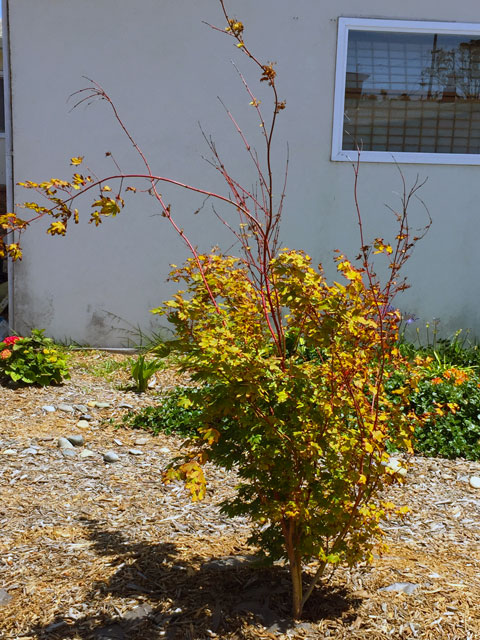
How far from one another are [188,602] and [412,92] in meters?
5.74

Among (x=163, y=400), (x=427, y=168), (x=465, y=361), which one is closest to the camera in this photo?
(x=163, y=400)

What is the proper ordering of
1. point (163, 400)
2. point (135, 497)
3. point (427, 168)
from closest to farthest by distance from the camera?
point (135, 497), point (163, 400), point (427, 168)

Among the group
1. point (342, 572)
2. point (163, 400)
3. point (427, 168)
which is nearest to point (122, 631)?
point (342, 572)

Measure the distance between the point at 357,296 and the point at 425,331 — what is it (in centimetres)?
494

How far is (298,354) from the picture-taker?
8.75 feet

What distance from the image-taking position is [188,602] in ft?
8.98

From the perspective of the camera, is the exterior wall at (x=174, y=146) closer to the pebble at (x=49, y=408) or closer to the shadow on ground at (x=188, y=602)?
the pebble at (x=49, y=408)

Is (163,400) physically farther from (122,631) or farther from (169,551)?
(122,631)

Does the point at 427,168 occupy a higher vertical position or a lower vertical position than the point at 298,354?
higher

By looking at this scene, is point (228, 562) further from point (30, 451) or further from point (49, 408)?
point (49, 408)

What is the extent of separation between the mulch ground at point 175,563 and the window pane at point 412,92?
12.1 feet

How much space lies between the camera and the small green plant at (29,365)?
18.3 feet

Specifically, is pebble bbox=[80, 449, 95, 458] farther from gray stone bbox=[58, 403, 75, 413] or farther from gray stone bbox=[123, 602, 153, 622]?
gray stone bbox=[123, 602, 153, 622]

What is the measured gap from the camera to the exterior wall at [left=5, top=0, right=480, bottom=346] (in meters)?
6.66
